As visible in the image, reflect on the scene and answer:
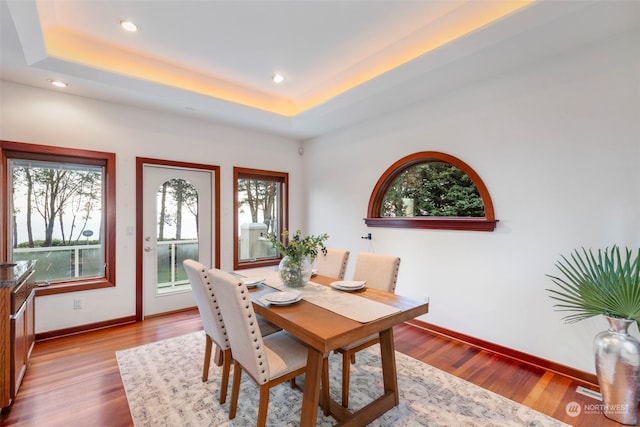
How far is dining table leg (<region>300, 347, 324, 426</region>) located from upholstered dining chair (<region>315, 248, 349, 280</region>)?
51.7 inches

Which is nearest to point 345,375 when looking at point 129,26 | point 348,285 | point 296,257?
point 348,285

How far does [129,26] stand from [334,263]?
2.87 meters

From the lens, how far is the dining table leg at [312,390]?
1.60 m

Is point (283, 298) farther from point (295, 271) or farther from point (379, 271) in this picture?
point (379, 271)

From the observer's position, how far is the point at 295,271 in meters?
2.35

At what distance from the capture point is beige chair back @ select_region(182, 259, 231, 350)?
201 centimetres

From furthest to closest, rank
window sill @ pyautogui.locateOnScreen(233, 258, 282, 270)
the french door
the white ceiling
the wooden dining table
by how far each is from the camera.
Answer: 1. window sill @ pyautogui.locateOnScreen(233, 258, 282, 270)
2. the french door
3. the white ceiling
4. the wooden dining table

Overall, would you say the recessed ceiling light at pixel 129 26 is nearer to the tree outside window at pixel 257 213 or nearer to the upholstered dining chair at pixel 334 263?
the tree outside window at pixel 257 213

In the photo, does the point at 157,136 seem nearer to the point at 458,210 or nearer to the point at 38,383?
the point at 38,383

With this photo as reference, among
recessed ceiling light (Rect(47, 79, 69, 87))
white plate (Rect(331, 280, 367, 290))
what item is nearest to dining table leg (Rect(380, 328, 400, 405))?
white plate (Rect(331, 280, 367, 290))

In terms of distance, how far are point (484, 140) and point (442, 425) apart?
2.53 meters

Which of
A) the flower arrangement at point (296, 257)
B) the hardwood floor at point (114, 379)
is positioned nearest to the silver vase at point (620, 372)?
the hardwood floor at point (114, 379)

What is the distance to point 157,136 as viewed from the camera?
386 cm

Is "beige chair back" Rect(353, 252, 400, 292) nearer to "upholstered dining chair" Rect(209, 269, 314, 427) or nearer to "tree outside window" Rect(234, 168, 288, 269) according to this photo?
"upholstered dining chair" Rect(209, 269, 314, 427)
